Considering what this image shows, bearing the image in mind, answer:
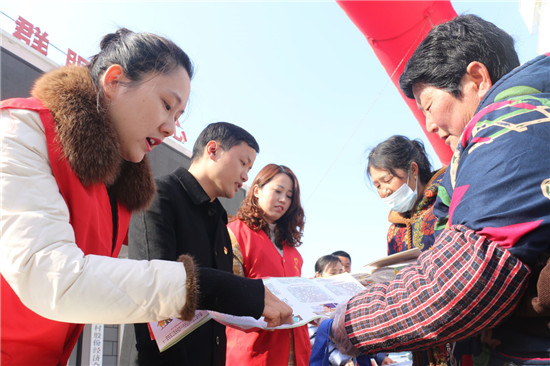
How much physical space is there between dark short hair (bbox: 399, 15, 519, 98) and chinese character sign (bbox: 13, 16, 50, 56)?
7.08 m

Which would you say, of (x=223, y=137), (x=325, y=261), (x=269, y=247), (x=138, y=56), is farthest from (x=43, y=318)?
(x=325, y=261)

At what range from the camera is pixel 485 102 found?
1130 millimetres

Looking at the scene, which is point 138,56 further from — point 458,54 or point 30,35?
point 30,35

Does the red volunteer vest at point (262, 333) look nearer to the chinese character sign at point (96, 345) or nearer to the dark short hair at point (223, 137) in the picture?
the dark short hair at point (223, 137)

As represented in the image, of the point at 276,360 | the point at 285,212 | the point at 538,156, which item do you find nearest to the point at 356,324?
the point at 538,156

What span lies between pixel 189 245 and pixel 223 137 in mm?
799

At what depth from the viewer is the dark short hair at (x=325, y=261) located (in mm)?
5245

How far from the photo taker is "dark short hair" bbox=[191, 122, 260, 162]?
252 cm

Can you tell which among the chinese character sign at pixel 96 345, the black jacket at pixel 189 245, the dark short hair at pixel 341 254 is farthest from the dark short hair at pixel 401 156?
the chinese character sign at pixel 96 345

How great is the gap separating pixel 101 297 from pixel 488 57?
48.6 inches

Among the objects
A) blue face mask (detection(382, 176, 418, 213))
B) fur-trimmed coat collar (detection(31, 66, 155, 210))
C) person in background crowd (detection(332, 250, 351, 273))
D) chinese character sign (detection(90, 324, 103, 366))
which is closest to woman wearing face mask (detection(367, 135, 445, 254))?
blue face mask (detection(382, 176, 418, 213))

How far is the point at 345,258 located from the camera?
Result: 5543 millimetres

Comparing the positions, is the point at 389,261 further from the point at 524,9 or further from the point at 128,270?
the point at 524,9

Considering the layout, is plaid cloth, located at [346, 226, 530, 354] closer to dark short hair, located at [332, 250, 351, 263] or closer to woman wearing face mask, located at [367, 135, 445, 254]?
woman wearing face mask, located at [367, 135, 445, 254]
